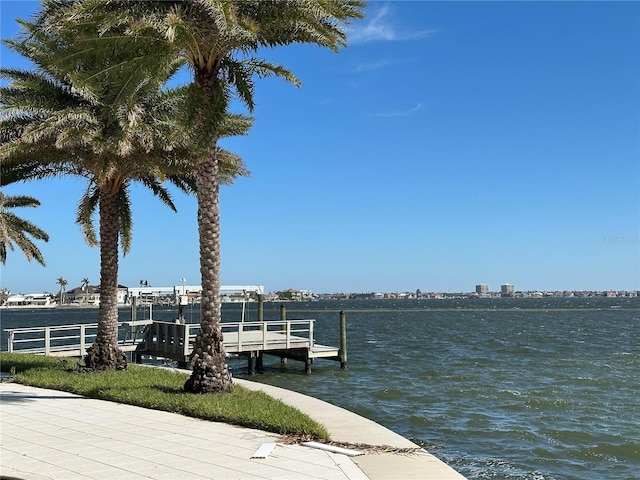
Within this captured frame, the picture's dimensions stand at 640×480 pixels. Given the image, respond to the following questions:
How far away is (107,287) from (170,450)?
972cm

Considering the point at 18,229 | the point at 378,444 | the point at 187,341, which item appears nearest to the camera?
the point at 378,444

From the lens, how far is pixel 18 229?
1182 inches

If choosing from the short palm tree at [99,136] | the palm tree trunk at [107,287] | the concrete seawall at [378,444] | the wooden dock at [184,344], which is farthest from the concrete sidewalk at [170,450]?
the wooden dock at [184,344]

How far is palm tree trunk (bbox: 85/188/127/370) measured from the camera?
17453mm

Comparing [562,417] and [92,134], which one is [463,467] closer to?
[562,417]

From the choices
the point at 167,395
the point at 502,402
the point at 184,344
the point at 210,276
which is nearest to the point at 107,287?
the point at 210,276

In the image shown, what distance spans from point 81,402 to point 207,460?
6362mm

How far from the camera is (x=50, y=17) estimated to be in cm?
1380

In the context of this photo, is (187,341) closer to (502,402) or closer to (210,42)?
(502,402)

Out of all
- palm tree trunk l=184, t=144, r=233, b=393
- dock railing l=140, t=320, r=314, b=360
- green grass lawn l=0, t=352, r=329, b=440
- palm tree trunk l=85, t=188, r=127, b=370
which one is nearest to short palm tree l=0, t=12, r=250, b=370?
palm tree trunk l=85, t=188, r=127, b=370

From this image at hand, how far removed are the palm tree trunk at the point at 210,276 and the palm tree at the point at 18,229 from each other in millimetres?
17558

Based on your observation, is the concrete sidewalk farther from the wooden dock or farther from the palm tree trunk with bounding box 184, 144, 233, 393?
the wooden dock

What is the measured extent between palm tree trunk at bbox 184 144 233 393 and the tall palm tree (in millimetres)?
21

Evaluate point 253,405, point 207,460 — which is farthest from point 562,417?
point 207,460
